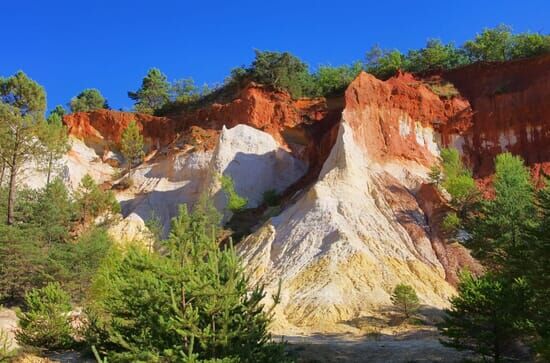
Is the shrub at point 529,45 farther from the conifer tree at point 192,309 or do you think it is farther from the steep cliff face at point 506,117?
the conifer tree at point 192,309

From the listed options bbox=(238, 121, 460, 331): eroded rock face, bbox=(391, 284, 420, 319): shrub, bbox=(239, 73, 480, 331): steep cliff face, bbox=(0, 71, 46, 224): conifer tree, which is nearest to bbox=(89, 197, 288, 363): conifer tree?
bbox=(238, 121, 460, 331): eroded rock face

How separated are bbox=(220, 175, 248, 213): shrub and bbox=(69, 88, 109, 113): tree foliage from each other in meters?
33.1

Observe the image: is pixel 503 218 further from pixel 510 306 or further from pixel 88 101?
pixel 88 101

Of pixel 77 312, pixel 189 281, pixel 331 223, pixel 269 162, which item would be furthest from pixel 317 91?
pixel 189 281

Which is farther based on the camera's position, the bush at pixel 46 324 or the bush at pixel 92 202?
the bush at pixel 92 202

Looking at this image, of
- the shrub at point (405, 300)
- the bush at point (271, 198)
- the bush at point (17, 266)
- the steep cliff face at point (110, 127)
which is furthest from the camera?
the steep cliff face at point (110, 127)

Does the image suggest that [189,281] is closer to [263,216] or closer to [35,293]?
[35,293]

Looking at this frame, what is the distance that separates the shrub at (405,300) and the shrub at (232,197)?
55.7 feet

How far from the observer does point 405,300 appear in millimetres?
24062

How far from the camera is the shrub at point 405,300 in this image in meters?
24.0

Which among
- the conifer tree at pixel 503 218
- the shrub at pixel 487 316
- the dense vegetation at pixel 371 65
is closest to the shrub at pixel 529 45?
the dense vegetation at pixel 371 65

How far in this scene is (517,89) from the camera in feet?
136

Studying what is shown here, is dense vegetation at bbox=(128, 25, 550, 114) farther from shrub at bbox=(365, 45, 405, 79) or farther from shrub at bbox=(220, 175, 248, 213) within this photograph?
shrub at bbox=(220, 175, 248, 213)

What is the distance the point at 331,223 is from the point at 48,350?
1626 cm
